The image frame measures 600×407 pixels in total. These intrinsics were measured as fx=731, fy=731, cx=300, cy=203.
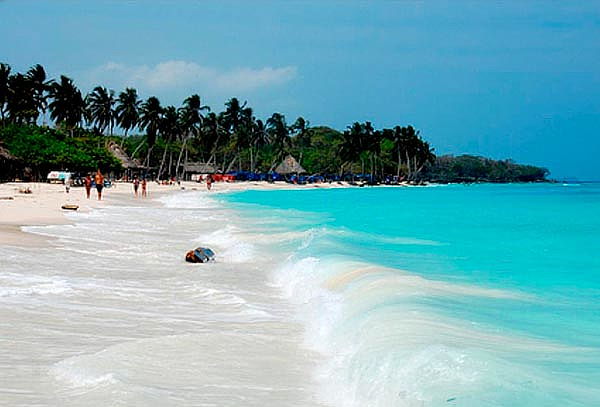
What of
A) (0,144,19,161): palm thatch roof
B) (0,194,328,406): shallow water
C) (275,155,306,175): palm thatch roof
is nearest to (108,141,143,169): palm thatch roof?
(0,144,19,161): palm thatch roof

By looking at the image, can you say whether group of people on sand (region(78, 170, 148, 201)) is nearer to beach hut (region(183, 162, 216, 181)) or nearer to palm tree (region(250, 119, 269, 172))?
beach hut (region(183, 162, 216, 181))

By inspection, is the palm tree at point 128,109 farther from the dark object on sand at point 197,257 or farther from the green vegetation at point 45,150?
the dark object on sand at point 197,257

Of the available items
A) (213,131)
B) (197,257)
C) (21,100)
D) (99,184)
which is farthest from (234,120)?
(197,257)

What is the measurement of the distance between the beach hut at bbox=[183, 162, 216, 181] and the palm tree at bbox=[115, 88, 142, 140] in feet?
46.7

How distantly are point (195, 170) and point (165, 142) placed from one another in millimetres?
5682

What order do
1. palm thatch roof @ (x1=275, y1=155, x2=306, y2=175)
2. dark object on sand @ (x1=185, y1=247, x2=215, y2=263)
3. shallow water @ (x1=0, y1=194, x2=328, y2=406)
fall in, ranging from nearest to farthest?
shallow water @ (x1=0, y1=194, x2=328, y2=406) → dark object on sand @ (x1=185, y1=247, x2=215, y2=263) → palm thatch roof @ (x1=275, y1=155, x2=306, y2=175)

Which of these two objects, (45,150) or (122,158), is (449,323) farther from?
(122,158)

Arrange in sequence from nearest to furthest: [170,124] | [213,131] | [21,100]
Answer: [21,100] → [170,124] → [213,131]

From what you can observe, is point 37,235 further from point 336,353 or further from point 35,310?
point 336,353

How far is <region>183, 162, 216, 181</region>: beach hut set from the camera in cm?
9781

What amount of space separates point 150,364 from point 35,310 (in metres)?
2.69

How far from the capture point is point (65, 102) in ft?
250

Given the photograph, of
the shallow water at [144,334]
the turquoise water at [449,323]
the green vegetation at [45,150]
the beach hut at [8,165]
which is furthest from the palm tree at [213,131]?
the shallow water at [144,334]

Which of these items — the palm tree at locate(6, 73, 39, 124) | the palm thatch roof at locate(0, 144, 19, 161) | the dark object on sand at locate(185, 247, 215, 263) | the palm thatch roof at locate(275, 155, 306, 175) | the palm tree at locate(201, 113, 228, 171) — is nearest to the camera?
the dark object on sand at locate(185, 247, 215, 263)
